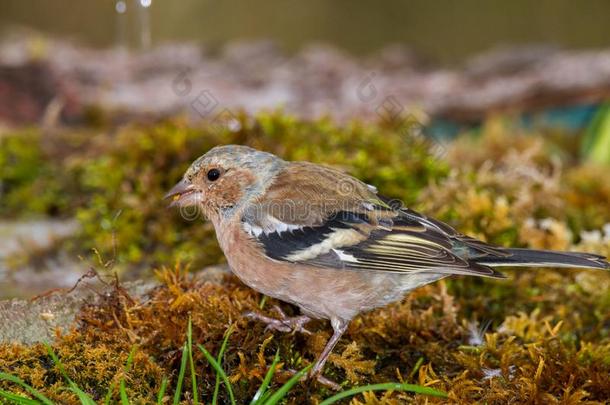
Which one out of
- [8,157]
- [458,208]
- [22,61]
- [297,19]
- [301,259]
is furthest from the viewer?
[297,19]

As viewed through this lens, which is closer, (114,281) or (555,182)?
(114,281)

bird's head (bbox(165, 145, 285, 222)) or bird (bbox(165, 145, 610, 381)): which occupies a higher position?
bird's head (bbox(165, 145, 285, 222))

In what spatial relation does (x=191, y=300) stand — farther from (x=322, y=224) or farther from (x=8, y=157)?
(x=8, y=157)

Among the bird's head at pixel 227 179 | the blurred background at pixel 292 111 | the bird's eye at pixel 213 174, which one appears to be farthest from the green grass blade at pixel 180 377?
the blurred background at pixel 292 111

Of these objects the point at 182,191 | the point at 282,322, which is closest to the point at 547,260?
the point at 282,322

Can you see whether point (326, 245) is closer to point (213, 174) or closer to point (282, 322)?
point (282, 322)

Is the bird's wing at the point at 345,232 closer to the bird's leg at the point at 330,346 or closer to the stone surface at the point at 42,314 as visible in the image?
the bird's leg at the point at 330,346

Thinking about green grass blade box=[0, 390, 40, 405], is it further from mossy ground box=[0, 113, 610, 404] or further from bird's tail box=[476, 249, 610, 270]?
bird's tail box=[476, 249, 610, 270]

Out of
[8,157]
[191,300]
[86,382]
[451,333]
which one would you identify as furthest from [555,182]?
[8,157]

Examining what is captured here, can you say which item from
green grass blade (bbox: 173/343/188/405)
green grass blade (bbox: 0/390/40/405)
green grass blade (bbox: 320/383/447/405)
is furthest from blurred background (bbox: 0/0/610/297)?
green grass blade (bbox: 320/383/447/405)

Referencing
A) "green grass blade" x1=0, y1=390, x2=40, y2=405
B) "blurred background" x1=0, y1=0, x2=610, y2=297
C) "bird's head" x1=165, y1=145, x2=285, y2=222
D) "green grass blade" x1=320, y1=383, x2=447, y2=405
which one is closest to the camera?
"green grass blade" x1=0, y1=390, x2=40, y2=405
